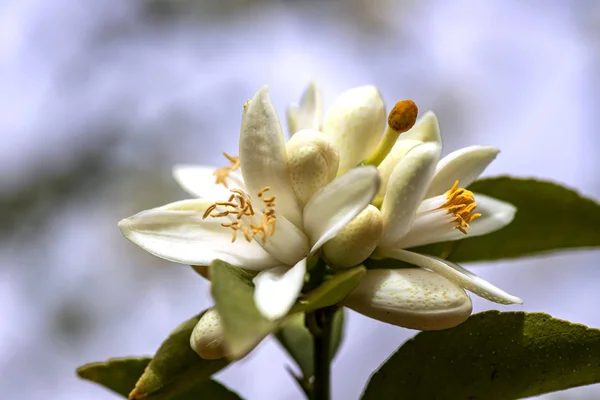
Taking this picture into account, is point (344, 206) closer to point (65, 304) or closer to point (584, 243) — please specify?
point (584, 243)

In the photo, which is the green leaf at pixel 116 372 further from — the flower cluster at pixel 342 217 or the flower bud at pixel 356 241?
the flower bud at pixel 356 241

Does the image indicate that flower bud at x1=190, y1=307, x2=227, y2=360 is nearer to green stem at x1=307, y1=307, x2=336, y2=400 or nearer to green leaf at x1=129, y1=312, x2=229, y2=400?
green leaf at x1=129, y1=312, x2=229, y2=400

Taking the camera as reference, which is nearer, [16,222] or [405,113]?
[405,113]

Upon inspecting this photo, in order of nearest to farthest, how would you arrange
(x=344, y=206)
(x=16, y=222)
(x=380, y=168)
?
1. (x=344, y=206)
2. (x=380, y=168)
3. (x=16, y=222)

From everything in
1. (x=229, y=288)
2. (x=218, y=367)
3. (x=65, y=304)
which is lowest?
(x=65, y=304)

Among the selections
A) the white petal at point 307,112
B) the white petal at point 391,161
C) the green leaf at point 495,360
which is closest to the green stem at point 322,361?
the green leaf at point 495,360

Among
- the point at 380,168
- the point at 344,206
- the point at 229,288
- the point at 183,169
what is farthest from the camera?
the point at 183,169

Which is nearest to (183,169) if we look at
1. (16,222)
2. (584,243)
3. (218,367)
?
(218,367)
